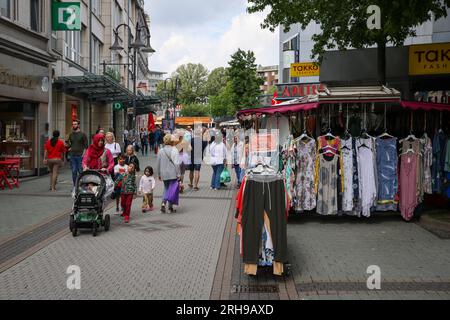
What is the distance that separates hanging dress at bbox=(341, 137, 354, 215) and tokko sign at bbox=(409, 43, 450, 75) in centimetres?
661

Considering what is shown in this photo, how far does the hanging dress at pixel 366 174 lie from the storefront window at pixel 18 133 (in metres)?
12.9

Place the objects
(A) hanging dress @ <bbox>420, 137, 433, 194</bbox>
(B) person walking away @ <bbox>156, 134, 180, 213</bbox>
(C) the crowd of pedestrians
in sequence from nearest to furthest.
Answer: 1. (A) hanging dress @ <bbox>420, 137, 433, 194</bbox>
2. (C) the crowd of pedestrians
3. (B) person walking away @ <bbox>156, 134, 180, 213</bbox>

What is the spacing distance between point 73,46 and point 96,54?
6440 mm

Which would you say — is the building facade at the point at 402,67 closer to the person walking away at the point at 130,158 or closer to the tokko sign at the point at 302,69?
the tokko sign at the point at 302,69

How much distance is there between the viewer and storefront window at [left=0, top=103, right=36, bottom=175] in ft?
61.4

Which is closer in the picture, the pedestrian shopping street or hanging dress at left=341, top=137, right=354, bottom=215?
the pedestrian shopping street

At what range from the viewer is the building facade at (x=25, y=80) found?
17391mm

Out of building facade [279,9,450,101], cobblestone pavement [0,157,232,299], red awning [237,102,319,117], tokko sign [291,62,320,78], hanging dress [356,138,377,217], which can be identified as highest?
tokko sign [291,62,320,78]

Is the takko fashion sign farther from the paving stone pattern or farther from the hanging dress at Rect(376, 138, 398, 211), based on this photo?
the paving stone pattern

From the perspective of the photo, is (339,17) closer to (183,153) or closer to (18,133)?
(183,153)

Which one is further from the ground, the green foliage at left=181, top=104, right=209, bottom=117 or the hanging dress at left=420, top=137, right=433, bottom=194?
the green foliage at left=181, top=104, right=209, bottom=117

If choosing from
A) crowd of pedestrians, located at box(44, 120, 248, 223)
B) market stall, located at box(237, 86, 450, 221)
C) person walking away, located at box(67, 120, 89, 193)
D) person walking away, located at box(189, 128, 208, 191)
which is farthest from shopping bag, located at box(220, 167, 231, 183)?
market stall, located at box(237, 86, 450, 221)

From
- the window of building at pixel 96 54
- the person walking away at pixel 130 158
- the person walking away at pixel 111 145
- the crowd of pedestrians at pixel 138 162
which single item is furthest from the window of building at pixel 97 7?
the person walking away at pixel 130 158

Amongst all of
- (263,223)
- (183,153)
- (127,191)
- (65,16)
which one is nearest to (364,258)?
(263,223)
